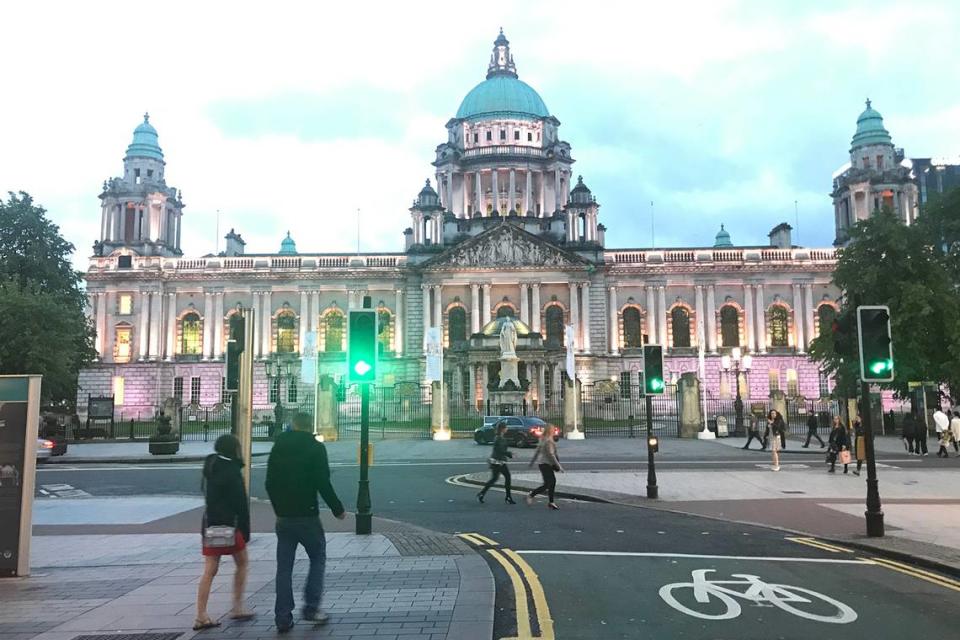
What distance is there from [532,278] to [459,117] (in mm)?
29009

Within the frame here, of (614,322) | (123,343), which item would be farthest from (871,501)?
(123,343)

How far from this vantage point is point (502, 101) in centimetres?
8425

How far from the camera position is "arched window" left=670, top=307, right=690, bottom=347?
223ft

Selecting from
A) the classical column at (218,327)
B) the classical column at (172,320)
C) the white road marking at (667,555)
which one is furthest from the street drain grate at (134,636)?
the classical column at (172,320)

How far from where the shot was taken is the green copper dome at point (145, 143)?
→ 69.8 m

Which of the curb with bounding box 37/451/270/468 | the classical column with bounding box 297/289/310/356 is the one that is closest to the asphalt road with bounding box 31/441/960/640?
the curb with bounding box 37/451/270/468

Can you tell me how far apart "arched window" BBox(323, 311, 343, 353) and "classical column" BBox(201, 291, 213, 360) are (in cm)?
1037

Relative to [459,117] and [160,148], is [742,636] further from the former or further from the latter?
[459,117]

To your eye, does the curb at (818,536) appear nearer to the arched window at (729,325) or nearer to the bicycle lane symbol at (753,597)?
the bicycle lane symbol at (753,597)

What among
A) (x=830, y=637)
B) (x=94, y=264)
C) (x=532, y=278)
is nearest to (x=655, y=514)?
(x=830, y=637)

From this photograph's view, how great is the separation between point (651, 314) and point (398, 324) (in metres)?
23.0

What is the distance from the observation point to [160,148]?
7125cm

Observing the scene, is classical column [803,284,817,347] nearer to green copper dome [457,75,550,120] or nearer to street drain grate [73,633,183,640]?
green copper dome [457,75,550,120]

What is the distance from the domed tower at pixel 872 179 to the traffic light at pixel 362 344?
63.9m
